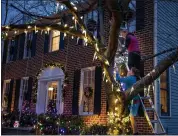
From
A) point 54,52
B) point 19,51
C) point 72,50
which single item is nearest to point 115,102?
point 72,50

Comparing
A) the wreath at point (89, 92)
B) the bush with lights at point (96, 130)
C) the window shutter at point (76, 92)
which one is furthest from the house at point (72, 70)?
the bush with lights at point (96, 130)

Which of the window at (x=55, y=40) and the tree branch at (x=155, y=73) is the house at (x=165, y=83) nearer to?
the tree branch at (x=155, y=73)

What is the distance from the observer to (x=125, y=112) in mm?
5875

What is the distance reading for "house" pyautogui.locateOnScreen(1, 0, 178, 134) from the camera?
363 inches

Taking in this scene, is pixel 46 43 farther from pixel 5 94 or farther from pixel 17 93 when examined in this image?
pixel 5 94

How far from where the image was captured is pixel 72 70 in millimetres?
11703

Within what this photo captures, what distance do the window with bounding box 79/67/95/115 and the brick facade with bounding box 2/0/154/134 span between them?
26 centimetres

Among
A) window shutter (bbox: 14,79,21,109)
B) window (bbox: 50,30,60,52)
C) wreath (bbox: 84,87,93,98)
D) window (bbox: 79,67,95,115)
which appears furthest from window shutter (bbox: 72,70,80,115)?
window shutter (bbox: 14,79,21,109)

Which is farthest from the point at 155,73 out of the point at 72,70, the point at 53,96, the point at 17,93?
the point at 17,93

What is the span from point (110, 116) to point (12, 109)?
9.46 metres

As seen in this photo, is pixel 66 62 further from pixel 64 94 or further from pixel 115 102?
pixel 115 102

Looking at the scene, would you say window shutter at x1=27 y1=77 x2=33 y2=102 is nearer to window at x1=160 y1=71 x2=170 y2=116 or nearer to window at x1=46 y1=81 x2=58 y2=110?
window at x1=46 y1=81 x2=58 y2=110

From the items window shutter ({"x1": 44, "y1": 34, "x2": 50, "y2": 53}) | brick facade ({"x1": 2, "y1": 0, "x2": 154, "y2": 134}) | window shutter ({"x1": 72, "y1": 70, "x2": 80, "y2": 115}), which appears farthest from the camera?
window shutter ({"x1": 44, "y1": 34, "x2": 50, "y2": 53})

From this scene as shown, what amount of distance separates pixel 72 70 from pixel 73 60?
430 millimetres
